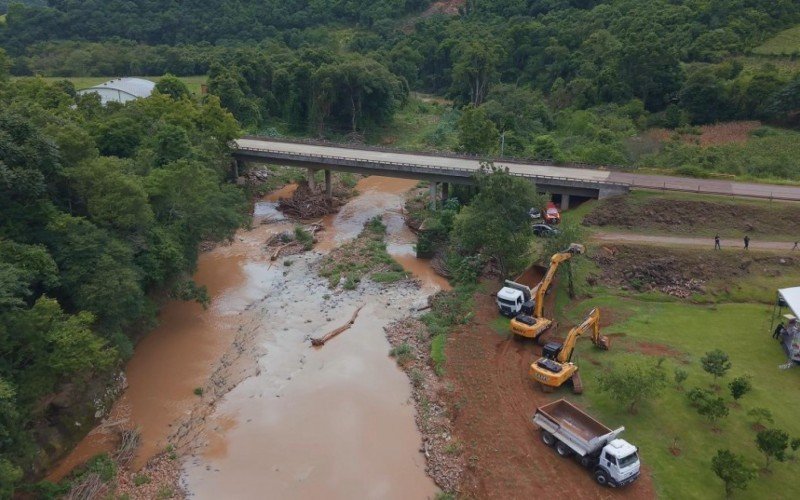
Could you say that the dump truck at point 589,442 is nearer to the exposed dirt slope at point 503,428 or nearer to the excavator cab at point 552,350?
the exposed dirt slope at point 503,428

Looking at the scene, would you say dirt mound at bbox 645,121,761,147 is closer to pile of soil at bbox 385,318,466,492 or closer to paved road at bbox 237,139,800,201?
paved road at bbox 237,139,800,201

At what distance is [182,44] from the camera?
118 meters

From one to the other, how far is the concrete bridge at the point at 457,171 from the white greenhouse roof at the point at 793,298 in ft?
54.0

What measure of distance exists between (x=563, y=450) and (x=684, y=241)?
23.5m

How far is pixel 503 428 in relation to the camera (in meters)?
25.8

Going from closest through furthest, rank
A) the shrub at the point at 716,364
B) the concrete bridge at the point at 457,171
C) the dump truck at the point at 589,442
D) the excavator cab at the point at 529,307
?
the dump truck at the point at 589,442 < the shrub at the point at 716,364 < the excavator cab at the point at 529,307 < the concrete bridge at the point at 457,171

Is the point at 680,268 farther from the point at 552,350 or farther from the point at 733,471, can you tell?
the point at 733,471

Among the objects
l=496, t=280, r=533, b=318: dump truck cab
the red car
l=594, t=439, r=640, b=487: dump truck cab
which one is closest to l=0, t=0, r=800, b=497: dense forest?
the red car

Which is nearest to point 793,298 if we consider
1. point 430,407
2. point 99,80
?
point 430,407

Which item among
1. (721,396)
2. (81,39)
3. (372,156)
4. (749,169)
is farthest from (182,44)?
(721,396)

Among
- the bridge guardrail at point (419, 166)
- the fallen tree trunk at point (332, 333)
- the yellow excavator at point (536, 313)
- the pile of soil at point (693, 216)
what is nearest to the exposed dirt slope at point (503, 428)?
the yellow excavator at point (536, 313)

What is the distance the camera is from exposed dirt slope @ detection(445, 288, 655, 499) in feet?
73.6

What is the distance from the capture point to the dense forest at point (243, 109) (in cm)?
2661

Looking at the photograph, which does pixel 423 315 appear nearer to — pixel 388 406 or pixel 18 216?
pixel 388 406
